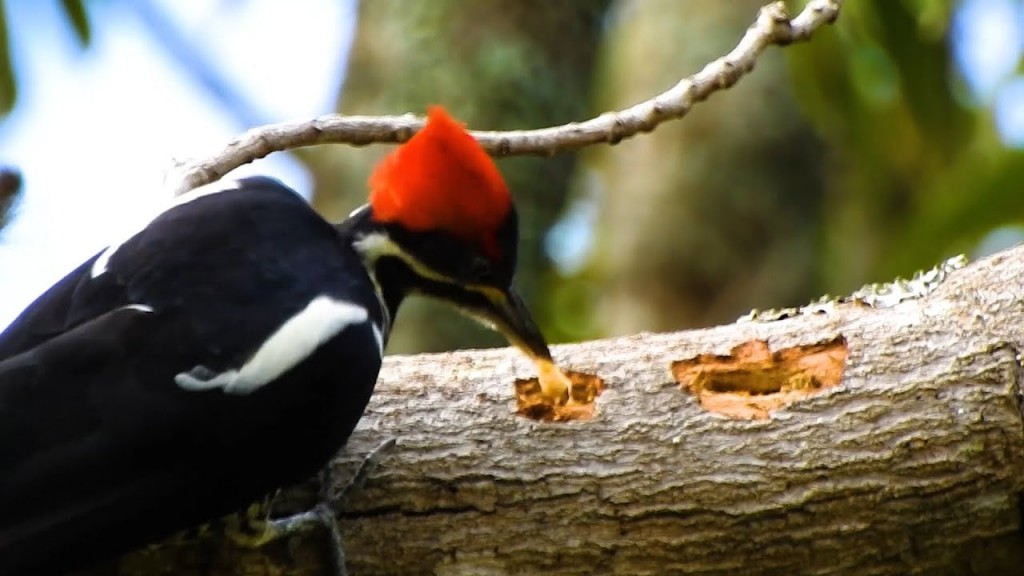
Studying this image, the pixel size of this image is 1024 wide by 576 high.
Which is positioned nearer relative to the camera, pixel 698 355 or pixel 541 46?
pixel 698 355

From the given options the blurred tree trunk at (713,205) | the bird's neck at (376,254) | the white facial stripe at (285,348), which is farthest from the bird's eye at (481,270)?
the blurred tree trunk at (713,205)

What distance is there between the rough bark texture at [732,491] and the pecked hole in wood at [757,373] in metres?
0.05

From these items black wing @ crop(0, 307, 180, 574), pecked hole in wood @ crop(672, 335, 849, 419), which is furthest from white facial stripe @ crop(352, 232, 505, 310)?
black wing @ crop(0, 307, 180, 574)

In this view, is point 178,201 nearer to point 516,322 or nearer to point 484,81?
point 516,322

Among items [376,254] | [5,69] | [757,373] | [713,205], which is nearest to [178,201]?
[376,254]

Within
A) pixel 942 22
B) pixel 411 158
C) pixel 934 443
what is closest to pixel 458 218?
pixel 411 158

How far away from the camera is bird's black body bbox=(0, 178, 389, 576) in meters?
2.32

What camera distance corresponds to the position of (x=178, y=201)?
2879 mm

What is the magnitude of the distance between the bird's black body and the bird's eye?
0.21m

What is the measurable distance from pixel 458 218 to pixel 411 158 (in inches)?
5.3

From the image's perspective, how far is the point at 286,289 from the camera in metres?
2.58

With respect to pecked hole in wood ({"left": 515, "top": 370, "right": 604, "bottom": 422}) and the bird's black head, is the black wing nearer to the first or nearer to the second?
the bird's black head

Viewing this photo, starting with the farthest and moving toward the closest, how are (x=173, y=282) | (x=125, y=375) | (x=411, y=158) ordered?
(x=411, y=158)
(x=173, y=282)
(x=125, y=375)

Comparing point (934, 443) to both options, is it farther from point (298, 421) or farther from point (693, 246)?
point (693, 246)
